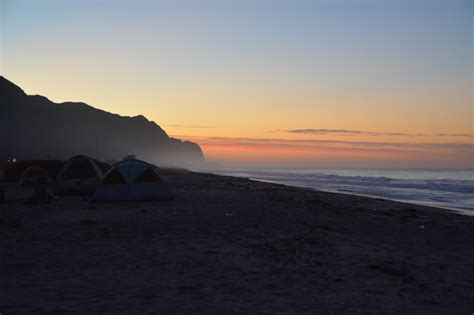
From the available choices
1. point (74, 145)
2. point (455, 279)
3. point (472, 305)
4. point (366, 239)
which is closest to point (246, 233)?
point (366, 239)

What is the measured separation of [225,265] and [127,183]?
10.7m

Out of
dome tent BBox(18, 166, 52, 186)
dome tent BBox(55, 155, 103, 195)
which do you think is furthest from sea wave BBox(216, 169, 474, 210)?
dome tent BBox(18, 166, 52, 186)

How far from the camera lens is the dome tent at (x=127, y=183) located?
1755 cm

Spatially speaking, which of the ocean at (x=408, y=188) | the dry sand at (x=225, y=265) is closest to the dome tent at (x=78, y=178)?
the dry sand at (x=225, y=265)

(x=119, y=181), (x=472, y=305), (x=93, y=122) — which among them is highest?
(x=93, y=122)

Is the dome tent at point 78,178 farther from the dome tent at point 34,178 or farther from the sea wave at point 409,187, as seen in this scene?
the sea wave at point 409,187

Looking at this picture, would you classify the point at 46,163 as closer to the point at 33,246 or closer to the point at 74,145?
→ the point at 33,246

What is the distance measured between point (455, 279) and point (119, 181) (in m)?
13.2

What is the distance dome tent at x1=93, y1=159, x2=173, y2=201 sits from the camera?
57.6ft

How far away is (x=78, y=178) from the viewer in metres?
20.7

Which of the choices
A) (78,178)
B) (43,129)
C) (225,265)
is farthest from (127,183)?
(43,129)

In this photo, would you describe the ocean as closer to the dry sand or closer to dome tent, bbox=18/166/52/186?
the dry sand

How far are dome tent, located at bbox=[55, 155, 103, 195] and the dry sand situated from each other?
21.0 feet

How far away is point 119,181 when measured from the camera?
17688mm
